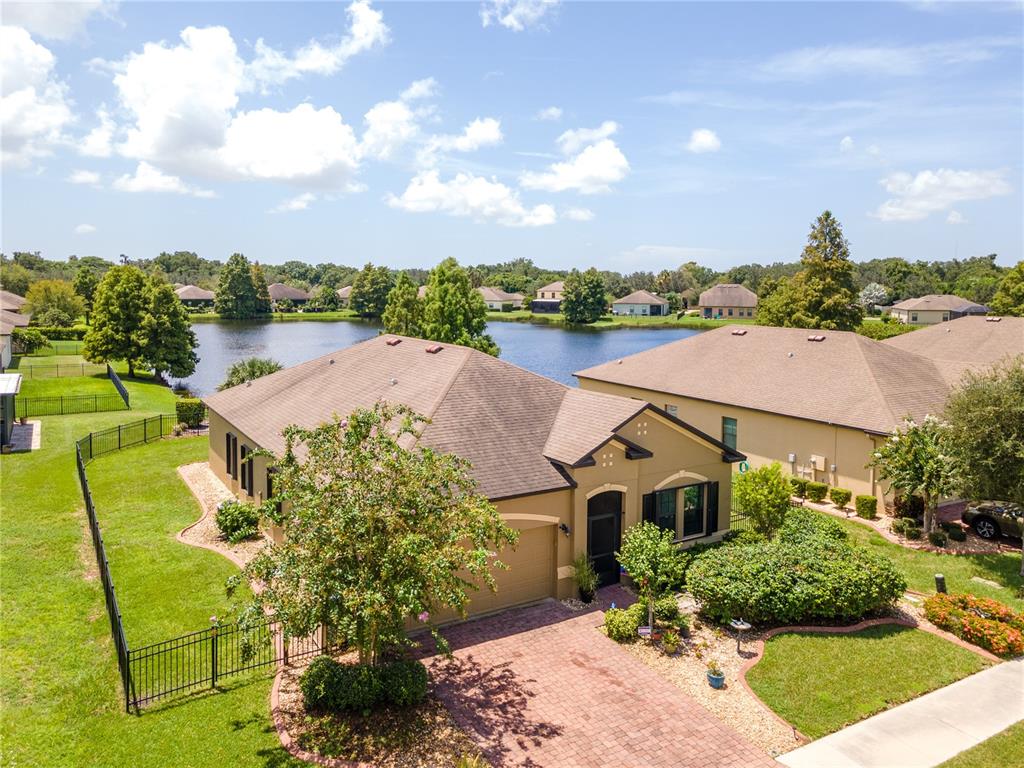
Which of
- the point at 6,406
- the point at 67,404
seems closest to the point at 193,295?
the point at 67,404

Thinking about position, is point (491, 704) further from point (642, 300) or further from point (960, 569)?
point (642, 300)

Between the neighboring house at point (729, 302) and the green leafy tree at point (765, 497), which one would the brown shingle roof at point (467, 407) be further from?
the neighboring house at point (729, 302)

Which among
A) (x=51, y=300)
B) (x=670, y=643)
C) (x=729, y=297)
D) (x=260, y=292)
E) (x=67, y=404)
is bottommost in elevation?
(x=670, y=643)

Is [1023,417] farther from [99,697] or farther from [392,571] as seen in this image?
[99,697]

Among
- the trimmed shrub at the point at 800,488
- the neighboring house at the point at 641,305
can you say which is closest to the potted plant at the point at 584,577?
the trimmed shrub at the point at 800,488

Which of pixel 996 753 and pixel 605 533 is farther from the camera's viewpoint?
pixel 605 533

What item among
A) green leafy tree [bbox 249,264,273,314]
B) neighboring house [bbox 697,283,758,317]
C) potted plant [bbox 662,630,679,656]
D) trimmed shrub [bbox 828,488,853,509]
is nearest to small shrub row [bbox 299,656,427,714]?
potted plant [bbox 662,630,679,656]

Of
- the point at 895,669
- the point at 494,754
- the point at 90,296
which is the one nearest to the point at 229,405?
the point at 494,754
